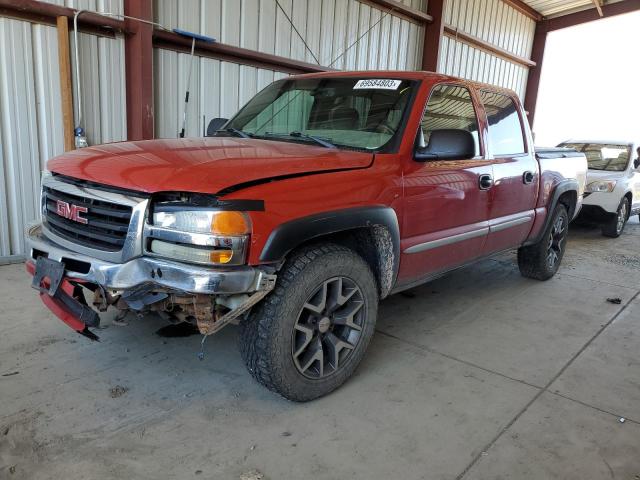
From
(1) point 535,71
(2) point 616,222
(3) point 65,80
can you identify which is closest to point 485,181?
(3) point 65,80

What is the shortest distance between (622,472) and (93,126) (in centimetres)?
547

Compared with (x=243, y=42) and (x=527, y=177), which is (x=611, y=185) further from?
(x=243, y=42)

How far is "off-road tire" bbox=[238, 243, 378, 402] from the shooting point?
2.35 meters

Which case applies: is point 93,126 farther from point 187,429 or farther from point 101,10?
point 187,429

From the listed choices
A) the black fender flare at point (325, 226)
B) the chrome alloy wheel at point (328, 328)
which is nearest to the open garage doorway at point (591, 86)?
the black fender flare at point (325, 226)

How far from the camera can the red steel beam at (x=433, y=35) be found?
31.8 ft

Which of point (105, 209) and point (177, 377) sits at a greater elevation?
point (105, 209)

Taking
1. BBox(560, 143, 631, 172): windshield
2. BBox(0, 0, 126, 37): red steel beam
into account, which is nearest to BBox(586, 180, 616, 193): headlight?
BBox(560, 143, 631, 172): windshield

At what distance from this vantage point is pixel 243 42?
6539 millimetres

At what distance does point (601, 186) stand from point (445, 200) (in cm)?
587

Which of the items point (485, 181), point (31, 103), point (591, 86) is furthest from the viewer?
point (591, 86)

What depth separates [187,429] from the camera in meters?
2.38

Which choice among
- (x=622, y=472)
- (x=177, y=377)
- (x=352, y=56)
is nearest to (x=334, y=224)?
(x=177, y=377)

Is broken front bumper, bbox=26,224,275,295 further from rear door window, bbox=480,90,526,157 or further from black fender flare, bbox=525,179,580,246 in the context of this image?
black fender flare, bbox=525,179,580,246
